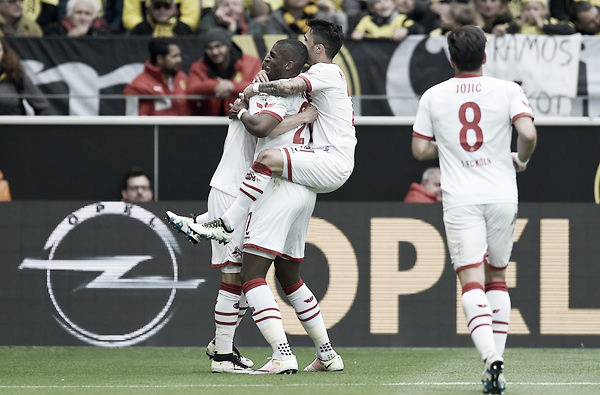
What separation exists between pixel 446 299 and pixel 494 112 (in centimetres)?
390

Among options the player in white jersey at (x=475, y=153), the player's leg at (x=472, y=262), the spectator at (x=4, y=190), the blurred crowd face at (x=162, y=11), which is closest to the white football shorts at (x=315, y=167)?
the player in white jersey at (x=475, y=153)

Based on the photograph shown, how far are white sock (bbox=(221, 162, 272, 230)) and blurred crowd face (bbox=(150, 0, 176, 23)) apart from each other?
206 inches

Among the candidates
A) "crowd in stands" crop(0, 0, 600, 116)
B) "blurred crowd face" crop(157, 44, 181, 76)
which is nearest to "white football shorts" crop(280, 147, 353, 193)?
"crowd in stands" crop(0, 0, 600, 116)

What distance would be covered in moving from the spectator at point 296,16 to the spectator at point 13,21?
7.66ft

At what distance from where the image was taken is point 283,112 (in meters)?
8.09

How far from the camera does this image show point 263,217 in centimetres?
809

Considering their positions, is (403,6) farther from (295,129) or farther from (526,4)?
(295,129)

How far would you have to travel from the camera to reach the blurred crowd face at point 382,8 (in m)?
12.9

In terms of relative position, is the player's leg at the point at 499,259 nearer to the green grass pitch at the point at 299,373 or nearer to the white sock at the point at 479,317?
the white sock at the point at 479,317

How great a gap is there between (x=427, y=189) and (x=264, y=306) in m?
3.71

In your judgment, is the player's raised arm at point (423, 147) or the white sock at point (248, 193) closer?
the player's raised arm at point (423, 147)

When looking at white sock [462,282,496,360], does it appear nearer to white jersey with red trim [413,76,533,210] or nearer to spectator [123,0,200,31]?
white jersey with red trim [413,76,533,210]

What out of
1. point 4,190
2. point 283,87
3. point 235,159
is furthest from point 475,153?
point 4,190

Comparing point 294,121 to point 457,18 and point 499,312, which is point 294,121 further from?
→ point 457,18
